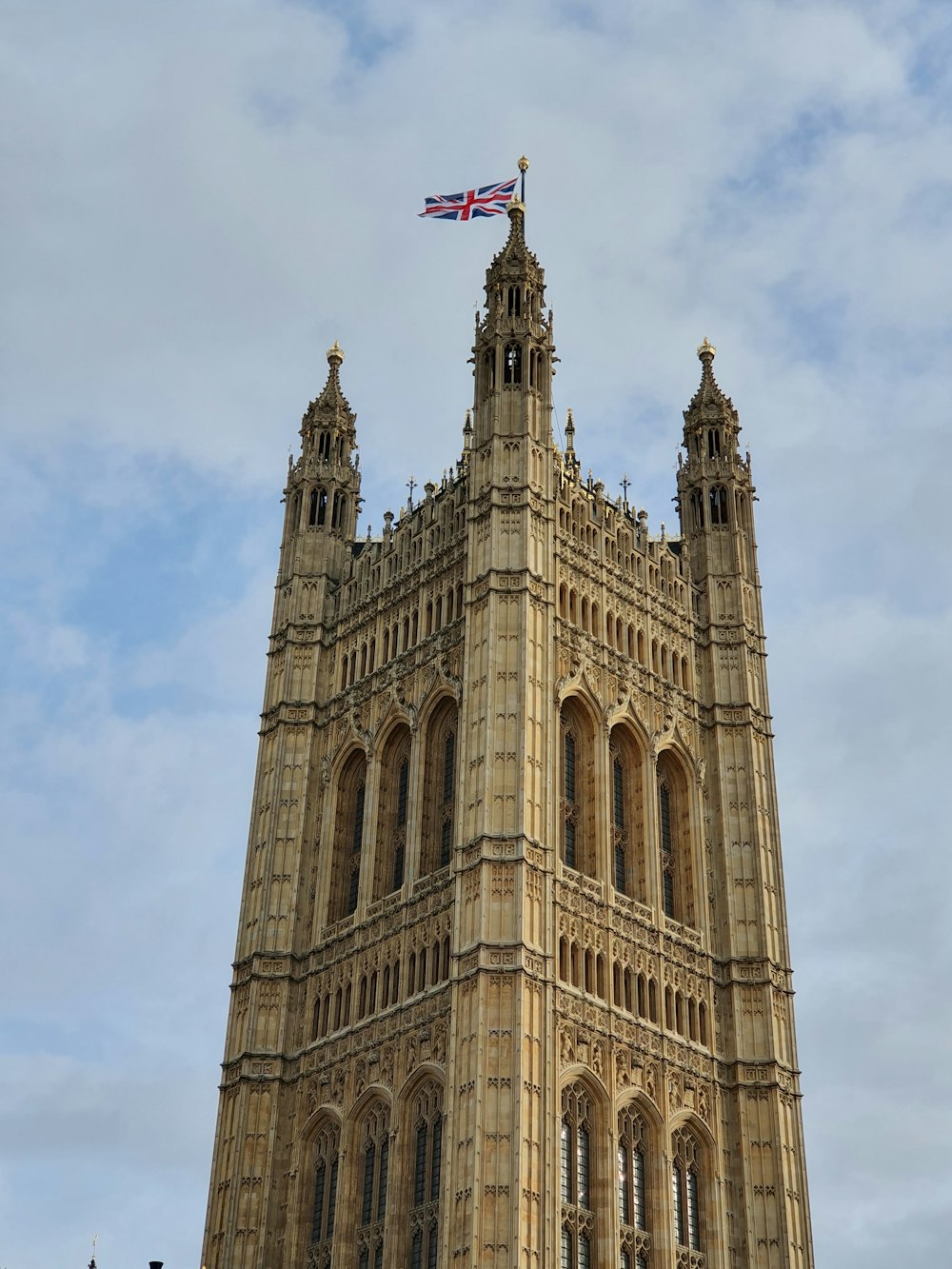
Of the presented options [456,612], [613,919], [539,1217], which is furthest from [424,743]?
[539,1217]

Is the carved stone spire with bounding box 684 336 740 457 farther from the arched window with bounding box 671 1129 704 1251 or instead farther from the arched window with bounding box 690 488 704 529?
the arched window with bounding box 671 1129 704 1251

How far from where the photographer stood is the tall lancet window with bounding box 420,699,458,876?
5219 cm

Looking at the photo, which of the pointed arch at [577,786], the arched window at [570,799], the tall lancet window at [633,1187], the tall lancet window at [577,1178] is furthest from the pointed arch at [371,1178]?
the arched window at [570,799]

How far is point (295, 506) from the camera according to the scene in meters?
64.6

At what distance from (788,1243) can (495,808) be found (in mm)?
13343

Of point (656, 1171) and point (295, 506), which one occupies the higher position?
point (295, 506)

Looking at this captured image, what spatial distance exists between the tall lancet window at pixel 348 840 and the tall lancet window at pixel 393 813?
774 millimetres

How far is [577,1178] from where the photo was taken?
45594mm

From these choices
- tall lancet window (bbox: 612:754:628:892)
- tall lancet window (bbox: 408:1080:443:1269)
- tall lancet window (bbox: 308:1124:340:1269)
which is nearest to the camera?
tall lancet window (bbox: 408:1080:443:1269)

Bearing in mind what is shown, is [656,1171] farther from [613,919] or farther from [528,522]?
[528,522]

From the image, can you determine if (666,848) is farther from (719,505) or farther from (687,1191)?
(719,505)

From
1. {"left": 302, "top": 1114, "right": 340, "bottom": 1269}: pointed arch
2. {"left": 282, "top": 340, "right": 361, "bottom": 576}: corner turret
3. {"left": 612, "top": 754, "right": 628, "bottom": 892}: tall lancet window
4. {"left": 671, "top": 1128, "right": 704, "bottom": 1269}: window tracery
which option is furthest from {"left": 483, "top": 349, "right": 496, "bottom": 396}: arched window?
{"left": 671, "top": 1128, "right": 704, "bottom": 1269}: window tracery

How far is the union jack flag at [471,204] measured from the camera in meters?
61.3

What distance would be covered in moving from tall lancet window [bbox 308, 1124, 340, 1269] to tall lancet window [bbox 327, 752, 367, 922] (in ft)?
22.3
